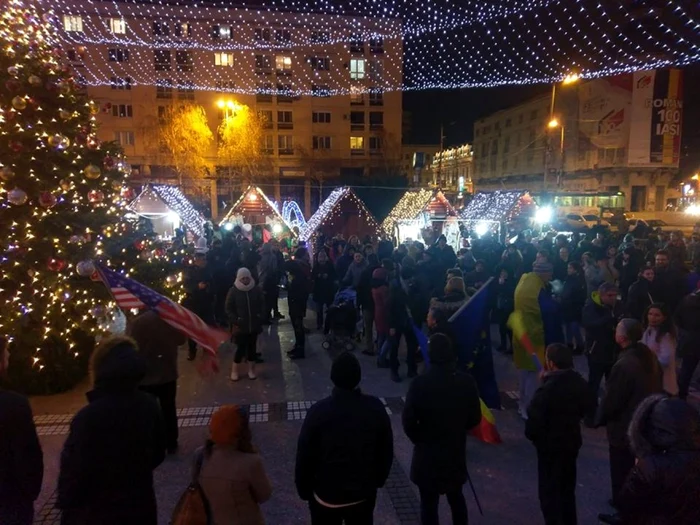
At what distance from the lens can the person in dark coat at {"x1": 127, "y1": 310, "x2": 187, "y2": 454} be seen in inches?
205

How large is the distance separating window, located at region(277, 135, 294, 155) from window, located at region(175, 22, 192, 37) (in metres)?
11.5

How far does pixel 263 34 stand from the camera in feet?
141

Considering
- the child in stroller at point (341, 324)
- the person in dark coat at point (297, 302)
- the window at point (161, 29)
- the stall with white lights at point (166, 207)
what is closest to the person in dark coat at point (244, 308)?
the person in dark coat at point (297, 302)

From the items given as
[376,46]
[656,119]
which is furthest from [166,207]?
[656,119]

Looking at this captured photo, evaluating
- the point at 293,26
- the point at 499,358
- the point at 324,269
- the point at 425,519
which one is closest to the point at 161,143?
the point at 293,26

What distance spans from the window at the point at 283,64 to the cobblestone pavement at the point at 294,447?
133ft

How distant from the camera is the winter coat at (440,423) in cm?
345

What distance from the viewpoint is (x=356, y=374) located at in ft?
9.69

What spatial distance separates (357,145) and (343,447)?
46.9 metres

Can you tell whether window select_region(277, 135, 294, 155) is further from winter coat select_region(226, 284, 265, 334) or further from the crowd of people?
the crowd of people

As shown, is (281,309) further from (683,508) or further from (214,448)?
(683,508)

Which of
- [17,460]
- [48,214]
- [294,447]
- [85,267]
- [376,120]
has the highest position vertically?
[376,120]

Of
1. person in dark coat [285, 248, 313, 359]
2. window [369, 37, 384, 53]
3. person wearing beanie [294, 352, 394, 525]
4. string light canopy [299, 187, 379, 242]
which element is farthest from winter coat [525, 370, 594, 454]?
window [369, 37, 384, 53]

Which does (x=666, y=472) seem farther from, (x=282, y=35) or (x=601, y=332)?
(x=282, y=35)
